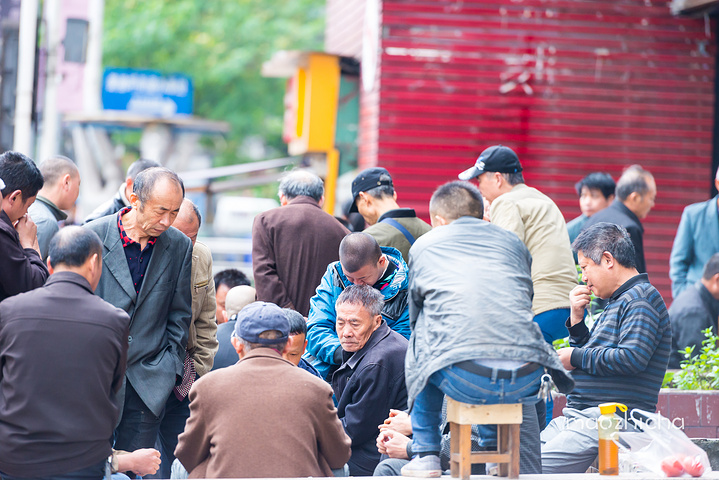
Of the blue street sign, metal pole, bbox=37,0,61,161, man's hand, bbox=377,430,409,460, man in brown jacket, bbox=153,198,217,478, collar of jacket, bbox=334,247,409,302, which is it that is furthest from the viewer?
the blue street sign

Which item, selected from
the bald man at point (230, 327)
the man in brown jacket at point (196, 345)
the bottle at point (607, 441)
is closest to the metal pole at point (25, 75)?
the bald man at point (230, 327)

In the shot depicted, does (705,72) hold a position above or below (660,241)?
above

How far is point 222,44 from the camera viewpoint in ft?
78.8

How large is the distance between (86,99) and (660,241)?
1185 centimetres

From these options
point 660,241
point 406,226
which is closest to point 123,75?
point 660,241

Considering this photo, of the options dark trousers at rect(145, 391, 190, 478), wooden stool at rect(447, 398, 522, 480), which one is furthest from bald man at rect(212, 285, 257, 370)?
wooden stool at rect(447, 398, 522, 480)

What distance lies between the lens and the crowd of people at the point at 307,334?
148 inches

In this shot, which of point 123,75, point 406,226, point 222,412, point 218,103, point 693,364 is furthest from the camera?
point 218,103

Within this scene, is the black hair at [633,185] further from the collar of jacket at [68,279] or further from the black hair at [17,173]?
the collar of jacket at [68,279]

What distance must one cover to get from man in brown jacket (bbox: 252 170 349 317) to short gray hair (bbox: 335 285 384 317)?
100 cm

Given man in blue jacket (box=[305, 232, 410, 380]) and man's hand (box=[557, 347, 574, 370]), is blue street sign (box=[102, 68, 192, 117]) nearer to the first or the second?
man in blue jacket (box=[305, 232, 410, 380])

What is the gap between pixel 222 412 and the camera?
378 centimetres

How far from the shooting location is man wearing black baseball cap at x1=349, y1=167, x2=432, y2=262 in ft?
19.3

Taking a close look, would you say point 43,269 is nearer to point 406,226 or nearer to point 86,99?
point 406,226
